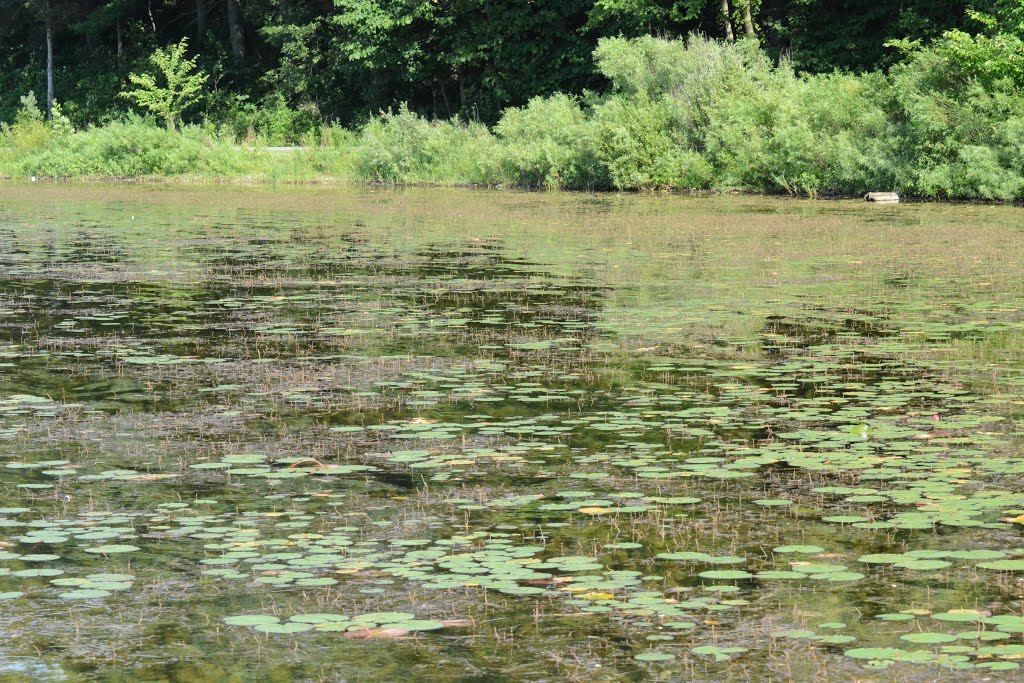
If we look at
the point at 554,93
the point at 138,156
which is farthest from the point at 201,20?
the point at 554,93

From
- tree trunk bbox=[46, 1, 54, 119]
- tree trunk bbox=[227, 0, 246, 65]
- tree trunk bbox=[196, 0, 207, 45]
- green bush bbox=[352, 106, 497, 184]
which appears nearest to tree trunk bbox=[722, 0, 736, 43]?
green bush bbox=[352, 106, 497, 184]

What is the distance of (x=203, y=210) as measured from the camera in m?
29.7

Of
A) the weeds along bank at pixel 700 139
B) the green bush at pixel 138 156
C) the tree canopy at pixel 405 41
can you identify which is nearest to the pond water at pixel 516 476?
the weeds along bank at pixel 700 139

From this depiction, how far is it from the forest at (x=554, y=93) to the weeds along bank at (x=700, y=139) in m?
0.06

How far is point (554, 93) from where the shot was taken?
45.3m

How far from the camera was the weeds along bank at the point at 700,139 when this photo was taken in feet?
94.8

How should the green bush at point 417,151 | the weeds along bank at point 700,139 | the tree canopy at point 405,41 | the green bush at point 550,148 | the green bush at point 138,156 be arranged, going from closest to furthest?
the weeds along bank at point 700,139 < the green bush at point 550,148 < the green bush at point 417,151 < the tree canopy at point 405,41 < the green bush at point 138,156

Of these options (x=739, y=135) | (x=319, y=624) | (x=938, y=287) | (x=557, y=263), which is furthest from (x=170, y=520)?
(x=739, y=135)

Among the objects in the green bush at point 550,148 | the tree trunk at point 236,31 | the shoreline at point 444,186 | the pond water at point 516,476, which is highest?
the tree trunk at point 236,31

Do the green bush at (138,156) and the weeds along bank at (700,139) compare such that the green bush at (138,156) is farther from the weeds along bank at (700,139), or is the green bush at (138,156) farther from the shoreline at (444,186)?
the shoreline at (444,186)

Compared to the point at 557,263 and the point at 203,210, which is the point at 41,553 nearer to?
the point at 557,263

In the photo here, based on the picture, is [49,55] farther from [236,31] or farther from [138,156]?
[138,156]

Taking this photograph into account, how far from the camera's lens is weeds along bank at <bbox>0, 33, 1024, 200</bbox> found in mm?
28891

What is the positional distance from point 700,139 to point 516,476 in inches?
1111
